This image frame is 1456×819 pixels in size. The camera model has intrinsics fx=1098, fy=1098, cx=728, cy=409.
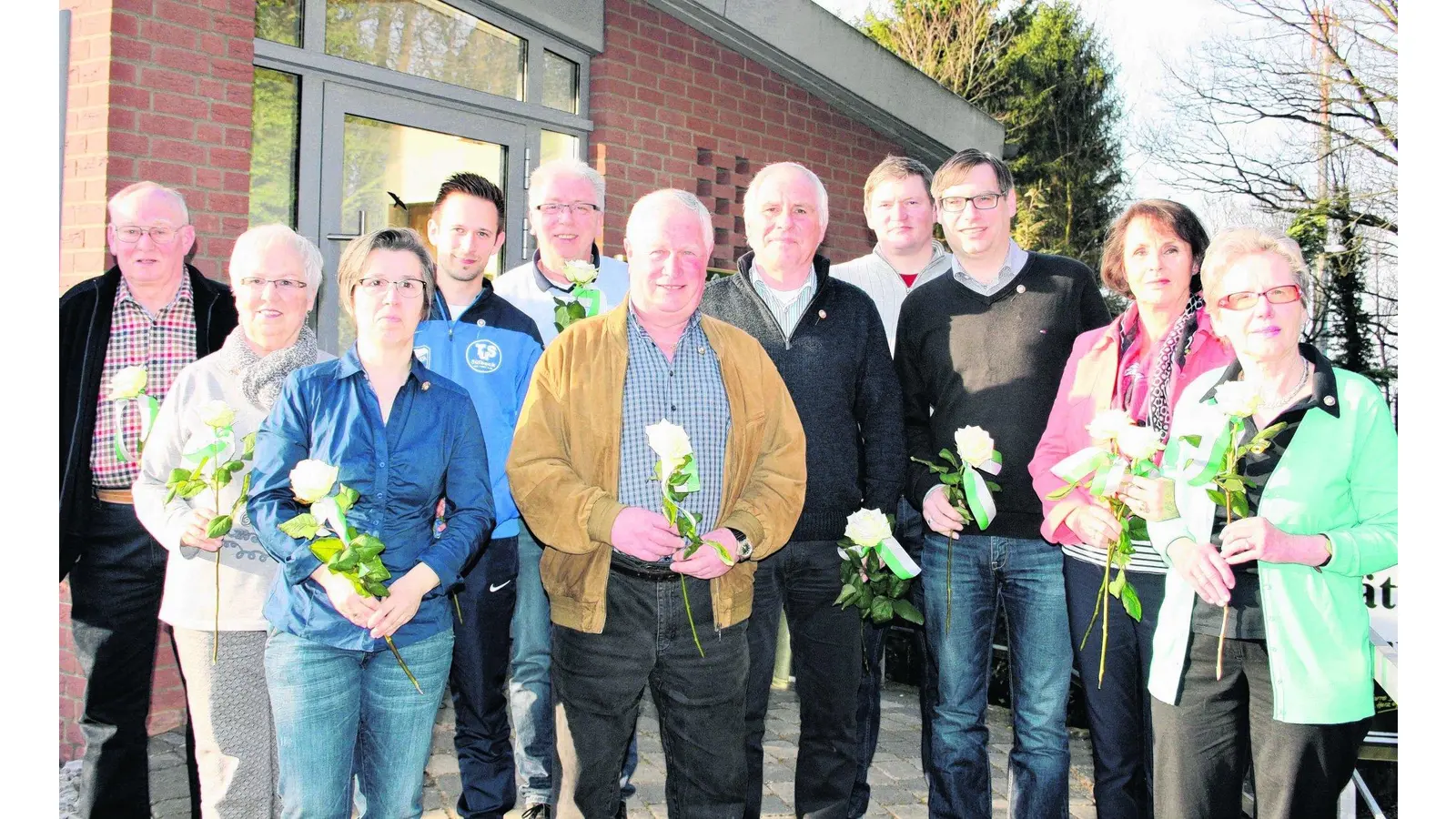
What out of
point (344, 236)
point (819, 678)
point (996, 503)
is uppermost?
point (344, 236)

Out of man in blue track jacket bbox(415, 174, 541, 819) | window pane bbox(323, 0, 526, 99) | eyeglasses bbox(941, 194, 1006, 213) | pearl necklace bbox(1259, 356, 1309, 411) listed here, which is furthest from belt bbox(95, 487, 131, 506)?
pearl necklace bbox(1259, 356, 1309, 411)

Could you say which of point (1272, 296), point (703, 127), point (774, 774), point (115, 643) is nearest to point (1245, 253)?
point (1272, 296)

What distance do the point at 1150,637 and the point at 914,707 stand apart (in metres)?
3.18

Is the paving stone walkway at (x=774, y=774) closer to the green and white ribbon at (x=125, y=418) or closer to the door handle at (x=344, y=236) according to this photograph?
the green and white ribbon at (x=125, y=418)

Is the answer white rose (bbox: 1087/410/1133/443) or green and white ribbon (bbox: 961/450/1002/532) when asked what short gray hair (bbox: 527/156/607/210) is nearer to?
green and white ribbon (bbox: 961/450/1002/532)

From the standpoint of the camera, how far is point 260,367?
336 cm

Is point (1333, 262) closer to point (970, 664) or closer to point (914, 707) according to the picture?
point (914, 707)

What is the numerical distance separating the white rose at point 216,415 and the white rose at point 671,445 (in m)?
1.22

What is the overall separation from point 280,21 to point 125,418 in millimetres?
2658

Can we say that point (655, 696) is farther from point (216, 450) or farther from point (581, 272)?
point (581, 272)

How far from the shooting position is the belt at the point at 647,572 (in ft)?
10.7

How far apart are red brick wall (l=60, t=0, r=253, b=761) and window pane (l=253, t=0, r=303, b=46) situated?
0.74ft

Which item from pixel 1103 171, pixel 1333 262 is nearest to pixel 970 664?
pixel 1333 262

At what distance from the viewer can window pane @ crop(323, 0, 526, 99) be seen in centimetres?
581
